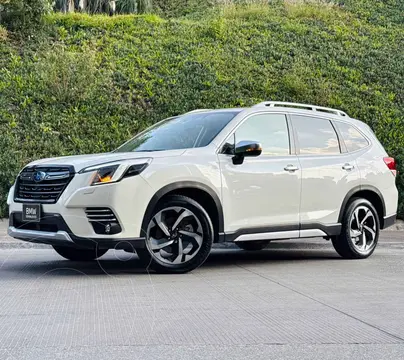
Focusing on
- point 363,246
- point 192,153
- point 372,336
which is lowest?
point 363,246

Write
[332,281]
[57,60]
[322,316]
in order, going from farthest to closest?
[57,60], [332,281], [322,316]

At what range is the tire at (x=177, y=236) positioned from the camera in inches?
317

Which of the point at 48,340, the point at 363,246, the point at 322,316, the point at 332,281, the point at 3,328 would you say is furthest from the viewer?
the point at 363,246

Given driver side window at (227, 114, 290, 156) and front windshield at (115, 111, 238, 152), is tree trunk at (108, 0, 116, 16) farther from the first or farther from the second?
driver side window at (227, 114, 290, 156)

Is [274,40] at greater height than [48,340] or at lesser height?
greater

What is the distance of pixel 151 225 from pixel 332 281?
2.01 meters

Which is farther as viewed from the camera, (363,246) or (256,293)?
(363,246)

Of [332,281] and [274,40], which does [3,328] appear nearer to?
[332,281]

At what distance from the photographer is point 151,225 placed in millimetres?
8031

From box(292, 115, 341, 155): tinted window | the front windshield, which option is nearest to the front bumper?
the front windshield

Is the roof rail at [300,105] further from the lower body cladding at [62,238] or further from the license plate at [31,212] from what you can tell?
the license plate at [31,212]

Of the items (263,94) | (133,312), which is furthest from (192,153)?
(263,94)

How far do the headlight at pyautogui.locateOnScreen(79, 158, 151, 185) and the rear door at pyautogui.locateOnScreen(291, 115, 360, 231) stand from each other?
2.35 metres

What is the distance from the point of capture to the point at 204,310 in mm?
6223
